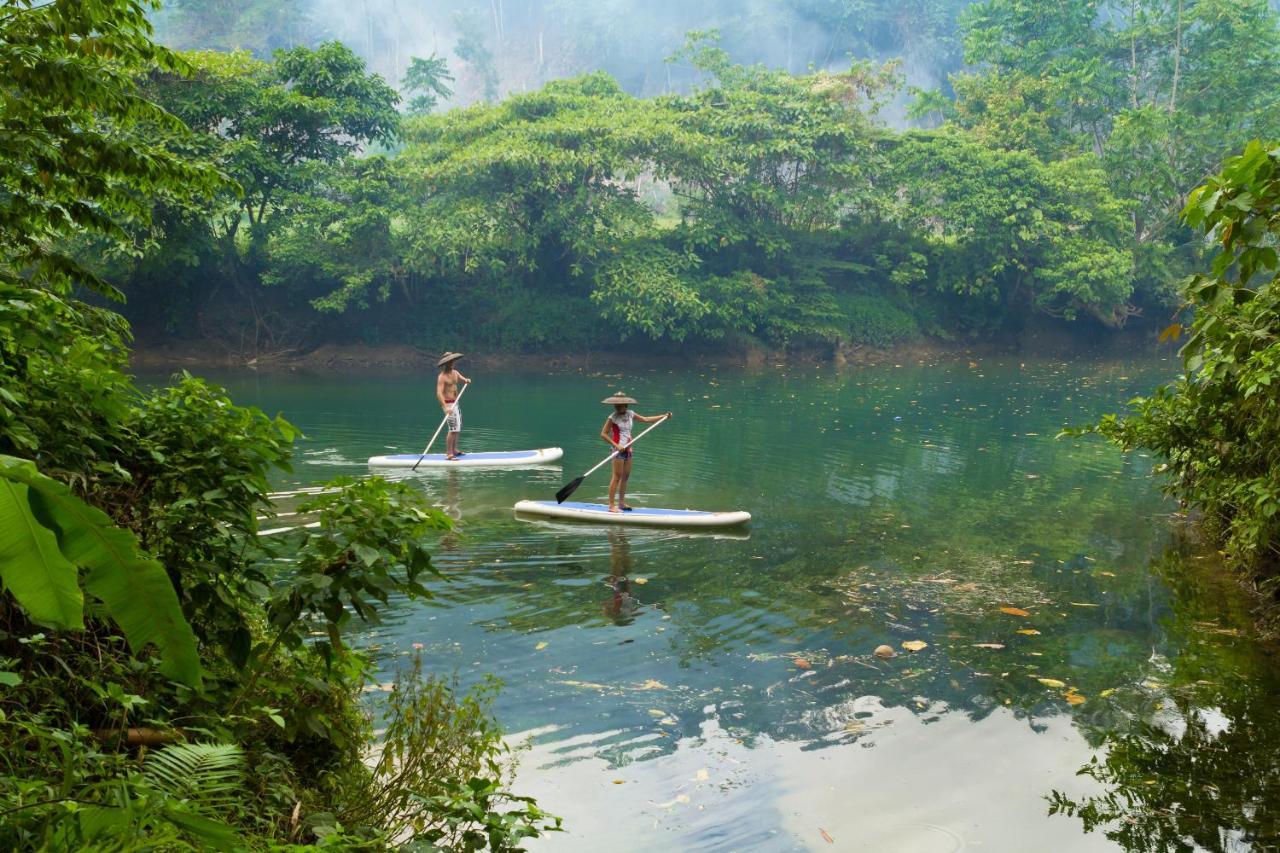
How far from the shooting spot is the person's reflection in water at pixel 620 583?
8308 millimetres

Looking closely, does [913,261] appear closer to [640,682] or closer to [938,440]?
[938,440]

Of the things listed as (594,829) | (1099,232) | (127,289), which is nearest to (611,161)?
(127,289)

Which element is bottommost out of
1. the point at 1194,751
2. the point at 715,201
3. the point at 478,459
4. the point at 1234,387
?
the point at 1194,751

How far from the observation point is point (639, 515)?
37.3 feet

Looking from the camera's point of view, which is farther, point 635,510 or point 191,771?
point 635,510

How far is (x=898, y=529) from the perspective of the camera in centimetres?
1127

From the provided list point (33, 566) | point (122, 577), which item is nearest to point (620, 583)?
point (122, 577)

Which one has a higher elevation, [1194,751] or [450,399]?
[450,399]

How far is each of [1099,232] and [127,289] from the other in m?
27.5

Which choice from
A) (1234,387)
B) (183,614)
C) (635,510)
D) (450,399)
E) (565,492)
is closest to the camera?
(183,614)

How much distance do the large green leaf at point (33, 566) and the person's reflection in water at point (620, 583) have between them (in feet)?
21.8

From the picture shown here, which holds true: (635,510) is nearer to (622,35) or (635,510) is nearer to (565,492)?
(565,492)

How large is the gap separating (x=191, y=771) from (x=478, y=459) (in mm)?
12201

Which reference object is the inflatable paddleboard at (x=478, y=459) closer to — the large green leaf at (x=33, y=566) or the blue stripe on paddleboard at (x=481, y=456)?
the blue stripe on paddleboard at (x=481, y=456)
